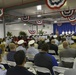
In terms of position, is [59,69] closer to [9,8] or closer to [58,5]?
[58,5]

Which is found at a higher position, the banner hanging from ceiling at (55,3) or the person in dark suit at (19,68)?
the banner hanging from ceiling at (55,3)

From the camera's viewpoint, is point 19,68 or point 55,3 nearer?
point 19,68

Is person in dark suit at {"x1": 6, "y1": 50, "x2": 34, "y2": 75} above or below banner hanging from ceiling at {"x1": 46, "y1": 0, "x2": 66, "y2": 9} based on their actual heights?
below

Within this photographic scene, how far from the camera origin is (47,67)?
3.87m

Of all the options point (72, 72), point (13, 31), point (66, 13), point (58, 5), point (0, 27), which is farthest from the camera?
point (13, 31)

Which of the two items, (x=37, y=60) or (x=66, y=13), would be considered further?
(x=66, y=13)

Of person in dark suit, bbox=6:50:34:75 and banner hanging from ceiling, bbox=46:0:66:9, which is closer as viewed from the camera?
person in dark suit, bbox=6:50:34:75

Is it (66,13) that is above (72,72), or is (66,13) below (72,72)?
above

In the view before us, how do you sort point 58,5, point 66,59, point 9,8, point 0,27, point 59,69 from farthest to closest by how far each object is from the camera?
point 0,27
point 9,8
point 58,5
point 66,59
point 59,69

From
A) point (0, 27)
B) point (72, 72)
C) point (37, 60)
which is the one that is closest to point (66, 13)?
point (37, 60)

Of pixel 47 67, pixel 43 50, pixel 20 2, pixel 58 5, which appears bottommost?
pixel 47 67

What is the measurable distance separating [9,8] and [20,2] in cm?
129

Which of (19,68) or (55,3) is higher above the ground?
(55,3)

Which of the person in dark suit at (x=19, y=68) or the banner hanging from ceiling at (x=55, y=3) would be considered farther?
the banner hanging from ceiling at (x=55, y=3)
